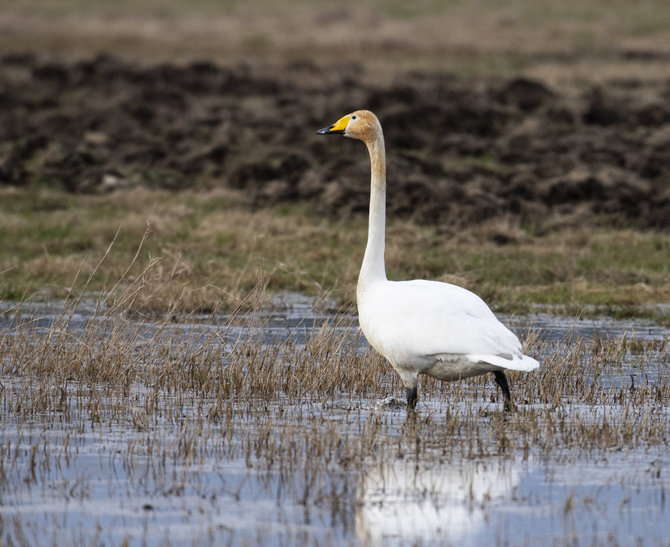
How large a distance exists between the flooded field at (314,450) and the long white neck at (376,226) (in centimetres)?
103

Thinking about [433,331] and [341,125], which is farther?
[341,125]

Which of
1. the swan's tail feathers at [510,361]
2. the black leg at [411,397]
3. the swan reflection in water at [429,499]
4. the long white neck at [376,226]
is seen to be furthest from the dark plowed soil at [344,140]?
the swan reflection in water at [429,499]

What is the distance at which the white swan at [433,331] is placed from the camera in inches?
327

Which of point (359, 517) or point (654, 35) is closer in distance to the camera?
point (359, 517)

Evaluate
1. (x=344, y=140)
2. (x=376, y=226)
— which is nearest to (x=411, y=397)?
(x=376, y=226)

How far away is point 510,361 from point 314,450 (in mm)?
1589

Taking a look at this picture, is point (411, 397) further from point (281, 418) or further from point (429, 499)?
point (429, 499)

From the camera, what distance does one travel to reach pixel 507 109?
104ft

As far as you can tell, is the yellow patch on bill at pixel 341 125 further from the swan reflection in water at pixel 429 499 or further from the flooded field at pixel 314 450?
the swan reflection in water at pixel 429 499

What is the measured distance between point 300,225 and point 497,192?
450cm

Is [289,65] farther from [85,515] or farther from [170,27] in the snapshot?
[85,515]

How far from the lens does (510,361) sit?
8109 mm

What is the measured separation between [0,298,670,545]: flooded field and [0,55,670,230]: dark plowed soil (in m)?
10.1

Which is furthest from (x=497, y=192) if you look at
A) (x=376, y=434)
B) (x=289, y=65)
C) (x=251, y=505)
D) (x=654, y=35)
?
(x=654, y=35)
